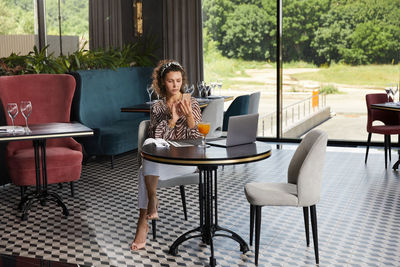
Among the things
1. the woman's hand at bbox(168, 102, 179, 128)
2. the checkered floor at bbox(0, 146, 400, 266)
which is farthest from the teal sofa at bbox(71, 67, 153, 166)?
the woman's hand at bbox(168, 102, 179, 128)

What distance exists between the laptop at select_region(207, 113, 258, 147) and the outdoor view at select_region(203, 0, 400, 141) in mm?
4741

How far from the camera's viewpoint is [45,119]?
5.29 metres

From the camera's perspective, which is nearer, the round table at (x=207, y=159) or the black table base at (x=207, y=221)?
the round table at (x=207, y=159)

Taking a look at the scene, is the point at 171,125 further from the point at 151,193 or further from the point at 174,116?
A: the point at 151,193

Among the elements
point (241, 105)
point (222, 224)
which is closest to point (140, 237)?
point (222, 224)

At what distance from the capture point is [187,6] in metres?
8.23

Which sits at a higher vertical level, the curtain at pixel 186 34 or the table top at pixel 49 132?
the curtain at pixel 186 34

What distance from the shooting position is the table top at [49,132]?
157 inches

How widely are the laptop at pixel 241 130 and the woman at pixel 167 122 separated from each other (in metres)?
0.39

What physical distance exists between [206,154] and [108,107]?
4016 millimetres

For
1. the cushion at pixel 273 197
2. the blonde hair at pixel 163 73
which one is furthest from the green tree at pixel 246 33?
the cushion at pixel 273 197

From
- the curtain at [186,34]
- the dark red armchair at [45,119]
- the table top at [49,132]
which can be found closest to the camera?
the table top at [49,132]

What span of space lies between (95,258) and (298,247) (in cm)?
137

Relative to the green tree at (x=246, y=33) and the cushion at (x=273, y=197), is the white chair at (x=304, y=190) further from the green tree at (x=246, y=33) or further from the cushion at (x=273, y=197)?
the green tree at (x=246, y=33)
